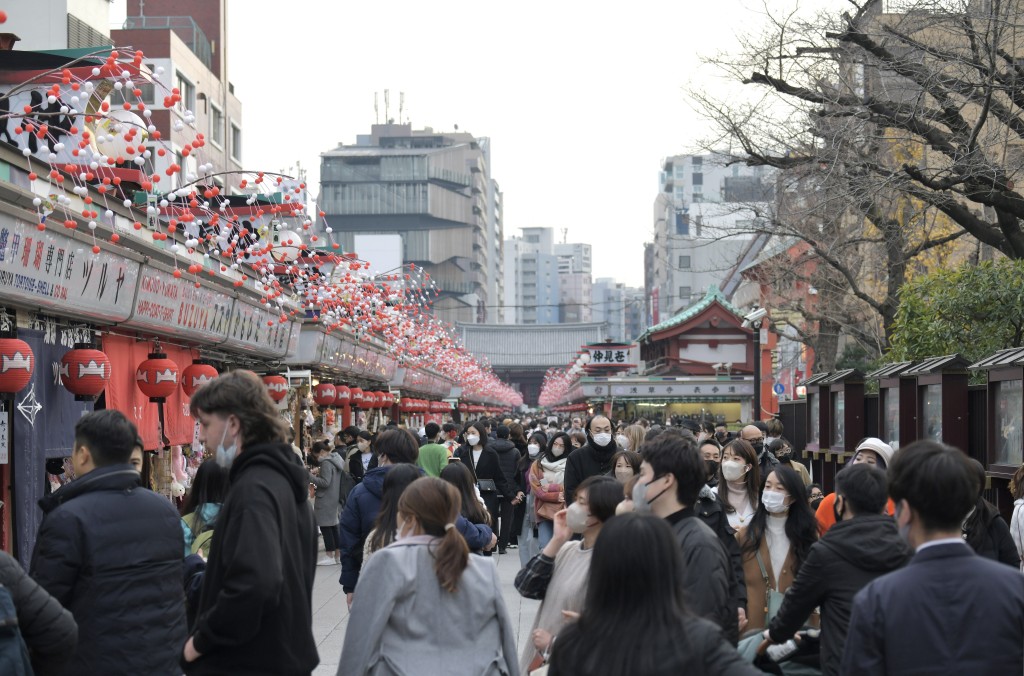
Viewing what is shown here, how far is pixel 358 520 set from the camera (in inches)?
336

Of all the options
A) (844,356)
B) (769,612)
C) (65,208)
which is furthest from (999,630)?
(844,356)

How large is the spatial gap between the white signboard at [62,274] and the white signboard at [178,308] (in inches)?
13.4

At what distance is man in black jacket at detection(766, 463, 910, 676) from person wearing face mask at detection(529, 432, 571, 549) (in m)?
6.32

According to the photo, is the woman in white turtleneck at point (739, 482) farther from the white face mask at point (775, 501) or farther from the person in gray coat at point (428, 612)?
the person in gray coat at point (428, 612)

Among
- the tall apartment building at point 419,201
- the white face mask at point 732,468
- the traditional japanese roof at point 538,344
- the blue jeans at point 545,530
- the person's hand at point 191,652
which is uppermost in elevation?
A: the tall apartment building at point 419,201

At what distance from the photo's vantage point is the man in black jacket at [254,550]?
4062mm

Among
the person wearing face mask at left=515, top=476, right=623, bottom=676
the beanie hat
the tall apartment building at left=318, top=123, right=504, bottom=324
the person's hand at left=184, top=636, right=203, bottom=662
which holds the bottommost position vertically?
the person's hand at left=184, top=636, right=203, bottom=662

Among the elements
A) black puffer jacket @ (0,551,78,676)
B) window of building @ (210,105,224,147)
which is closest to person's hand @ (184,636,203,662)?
black puffer jacket @ (0,551,78,676)

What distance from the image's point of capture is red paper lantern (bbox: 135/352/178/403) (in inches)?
439

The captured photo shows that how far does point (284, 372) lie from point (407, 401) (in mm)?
19777

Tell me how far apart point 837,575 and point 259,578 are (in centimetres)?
240

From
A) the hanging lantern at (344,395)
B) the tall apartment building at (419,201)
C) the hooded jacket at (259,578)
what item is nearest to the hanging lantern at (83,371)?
the hooded jacket at (259,578)

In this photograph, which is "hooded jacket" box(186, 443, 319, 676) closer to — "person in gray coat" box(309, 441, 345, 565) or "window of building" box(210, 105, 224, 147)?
"person in gray coat" box(309, 441, 345, 565)

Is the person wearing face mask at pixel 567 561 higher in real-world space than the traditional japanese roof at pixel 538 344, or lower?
lower
